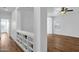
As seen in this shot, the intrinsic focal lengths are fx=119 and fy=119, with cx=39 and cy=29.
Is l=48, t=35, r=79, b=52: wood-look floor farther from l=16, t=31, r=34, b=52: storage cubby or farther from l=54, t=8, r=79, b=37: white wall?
l=54, t=8, r=79, b=37: white wall

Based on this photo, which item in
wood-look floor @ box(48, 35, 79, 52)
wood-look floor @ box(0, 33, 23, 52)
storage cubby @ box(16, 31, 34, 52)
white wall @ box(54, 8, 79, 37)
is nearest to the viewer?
storage cubby @ box(16, 31, 34, 52)

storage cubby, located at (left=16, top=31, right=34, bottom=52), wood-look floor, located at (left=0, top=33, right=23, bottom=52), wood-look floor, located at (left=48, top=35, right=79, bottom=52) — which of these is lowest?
wood-look floor, located at (left=48, top=35, right=79, bottom=52)

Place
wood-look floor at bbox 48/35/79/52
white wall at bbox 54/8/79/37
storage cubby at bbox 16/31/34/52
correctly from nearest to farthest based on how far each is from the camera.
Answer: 1. storage cubby at bbox 16/31/34/52
2. wood-look floor at bbox 48/35/79/52
3. white wall at bbox 54/8/79/37

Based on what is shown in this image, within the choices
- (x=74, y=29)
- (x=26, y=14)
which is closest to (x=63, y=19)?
(x=74, y=29)

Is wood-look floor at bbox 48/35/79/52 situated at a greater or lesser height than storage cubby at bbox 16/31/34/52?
lesser

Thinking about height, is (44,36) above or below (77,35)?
above

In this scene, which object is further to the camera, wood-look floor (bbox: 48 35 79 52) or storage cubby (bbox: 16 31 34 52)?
wood-look floor (bbox: 48 35 79 52)

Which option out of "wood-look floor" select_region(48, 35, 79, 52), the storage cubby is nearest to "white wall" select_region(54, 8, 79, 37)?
"wood-look floor" select_region(48, 35, 79, 52)
